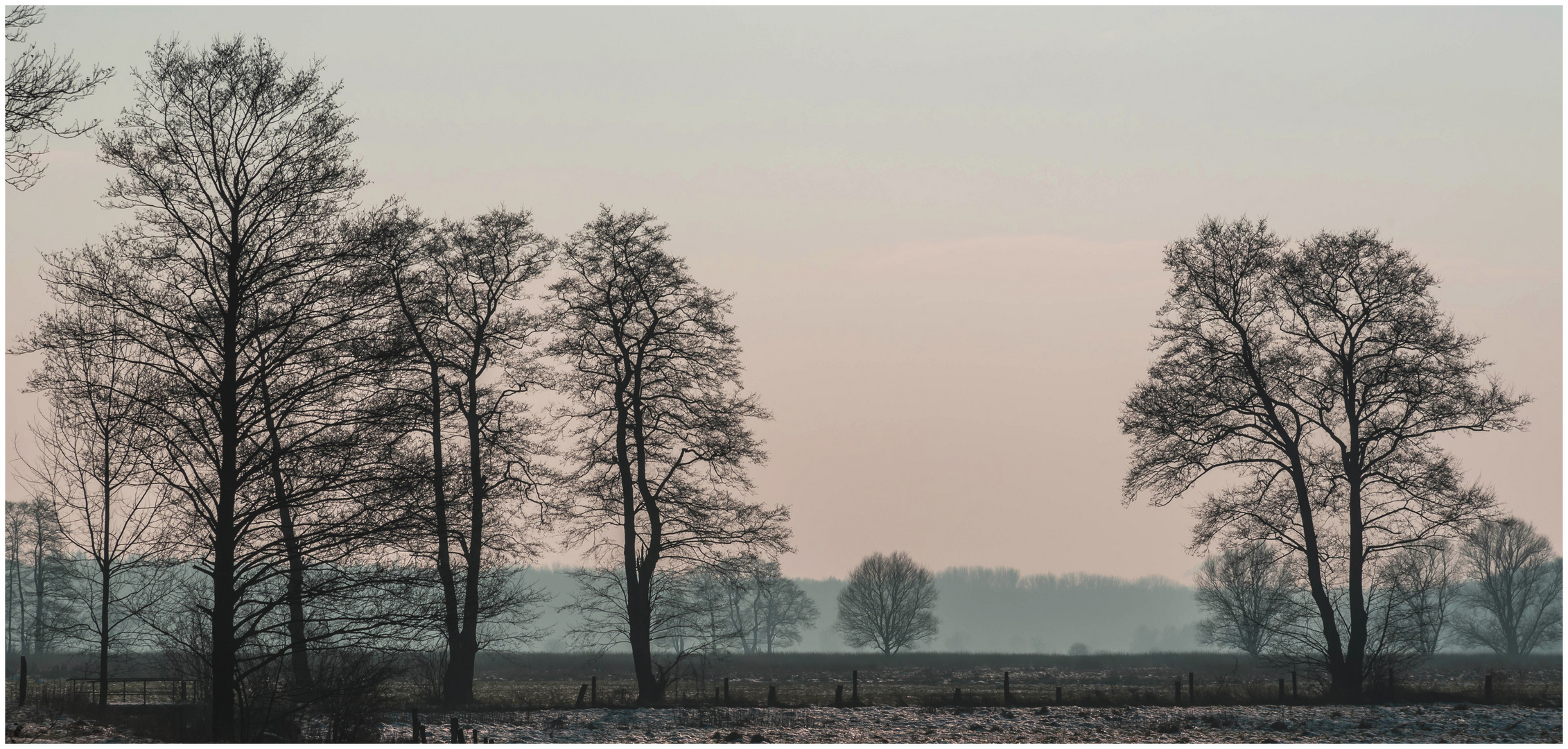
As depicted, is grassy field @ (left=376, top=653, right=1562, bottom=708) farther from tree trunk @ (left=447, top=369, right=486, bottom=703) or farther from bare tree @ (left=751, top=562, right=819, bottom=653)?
bare tree @ (left=751, top=562, right=819, bottom=653)

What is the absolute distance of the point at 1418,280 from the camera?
955 inches

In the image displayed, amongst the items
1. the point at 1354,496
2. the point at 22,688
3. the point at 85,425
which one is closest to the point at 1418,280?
the point at 1354,496

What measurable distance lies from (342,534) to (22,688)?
45.0 ft

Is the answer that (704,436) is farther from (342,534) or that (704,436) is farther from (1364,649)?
(1364,649)

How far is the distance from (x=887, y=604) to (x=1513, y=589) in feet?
134

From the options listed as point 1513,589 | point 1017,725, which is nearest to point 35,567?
point 1017,725

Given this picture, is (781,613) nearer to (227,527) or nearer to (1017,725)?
(1017,725)

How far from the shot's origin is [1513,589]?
69625 millimetres

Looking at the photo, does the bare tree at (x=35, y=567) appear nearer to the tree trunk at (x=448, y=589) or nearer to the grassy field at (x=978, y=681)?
the grassy field at (x=978, y=681)

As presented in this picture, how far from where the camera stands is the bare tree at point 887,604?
79375 mm

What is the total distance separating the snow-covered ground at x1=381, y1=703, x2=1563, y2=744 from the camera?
18984 mm

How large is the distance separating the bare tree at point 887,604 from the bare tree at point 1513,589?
119 feet

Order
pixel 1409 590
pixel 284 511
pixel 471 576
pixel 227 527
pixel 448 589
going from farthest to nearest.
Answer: pixel 1409 590 → pixel 471 576 → pixel 448 589 → pixel 284 511 → pixel 227 527

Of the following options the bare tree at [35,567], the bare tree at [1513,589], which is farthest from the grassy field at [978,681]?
the bare tree at [35,567]
